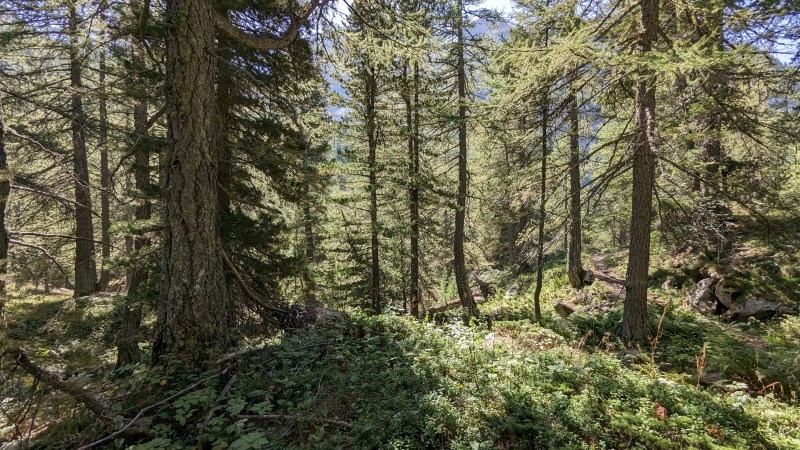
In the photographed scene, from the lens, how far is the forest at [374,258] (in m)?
3.52

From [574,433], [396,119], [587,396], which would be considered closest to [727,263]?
[587,396]

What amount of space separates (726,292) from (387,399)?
9825mm

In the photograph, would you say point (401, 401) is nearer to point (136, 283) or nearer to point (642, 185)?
point (136, 283)

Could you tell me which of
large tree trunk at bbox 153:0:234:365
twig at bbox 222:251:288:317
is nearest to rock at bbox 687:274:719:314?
twig at bbox 222:251:288:317

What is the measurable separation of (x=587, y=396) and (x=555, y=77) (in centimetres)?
605

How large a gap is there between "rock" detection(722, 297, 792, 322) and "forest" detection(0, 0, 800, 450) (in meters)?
0.06

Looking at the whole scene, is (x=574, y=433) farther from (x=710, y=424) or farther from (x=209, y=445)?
(x=209, y=445)

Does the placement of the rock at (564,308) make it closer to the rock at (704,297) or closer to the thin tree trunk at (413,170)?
the rock at (704,297)

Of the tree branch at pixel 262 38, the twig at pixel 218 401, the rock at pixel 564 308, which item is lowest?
the rock at pixel 564 308

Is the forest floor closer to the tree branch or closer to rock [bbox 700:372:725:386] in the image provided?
rock [bbox 700:372:725:386]

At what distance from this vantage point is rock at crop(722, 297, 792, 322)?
26.4 ft

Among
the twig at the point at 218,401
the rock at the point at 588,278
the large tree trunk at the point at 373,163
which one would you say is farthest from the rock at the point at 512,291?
the twig at the point at 218,401

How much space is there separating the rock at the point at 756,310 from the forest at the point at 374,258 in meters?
0.06

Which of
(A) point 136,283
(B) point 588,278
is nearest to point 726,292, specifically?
(B) point 588,278
